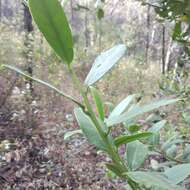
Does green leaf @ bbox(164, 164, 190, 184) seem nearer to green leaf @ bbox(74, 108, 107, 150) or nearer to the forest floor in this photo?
green leaf @ bbox(74, 108, 107, 150)

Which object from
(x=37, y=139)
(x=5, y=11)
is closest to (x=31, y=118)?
(x=37, y=139)

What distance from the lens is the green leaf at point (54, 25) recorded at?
1.26 feet

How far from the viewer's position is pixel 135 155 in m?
0.58

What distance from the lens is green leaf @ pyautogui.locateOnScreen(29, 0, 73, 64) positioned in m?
0.38

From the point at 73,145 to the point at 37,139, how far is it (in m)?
0.41

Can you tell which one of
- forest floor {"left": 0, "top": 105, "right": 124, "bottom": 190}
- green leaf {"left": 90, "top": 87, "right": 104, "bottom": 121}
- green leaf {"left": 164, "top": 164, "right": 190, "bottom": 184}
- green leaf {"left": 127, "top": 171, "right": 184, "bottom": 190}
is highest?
green leaf {"left": 90, "top": 87, "right": 104, "bottom": 121}

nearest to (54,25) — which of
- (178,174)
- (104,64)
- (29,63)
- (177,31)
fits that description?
(104,64)

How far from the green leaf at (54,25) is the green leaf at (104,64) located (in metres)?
0.06

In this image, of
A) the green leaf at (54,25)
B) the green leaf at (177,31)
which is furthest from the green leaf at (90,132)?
the green leaf at (177,31)

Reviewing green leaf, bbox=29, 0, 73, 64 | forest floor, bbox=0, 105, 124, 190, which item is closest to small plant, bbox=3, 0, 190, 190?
green leaf, bbox=29, 0, 73, 64

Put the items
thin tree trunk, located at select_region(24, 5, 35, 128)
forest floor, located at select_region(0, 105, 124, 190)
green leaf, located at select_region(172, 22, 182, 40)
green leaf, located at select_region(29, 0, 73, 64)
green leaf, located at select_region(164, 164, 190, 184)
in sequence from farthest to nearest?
thin tree trunk, located at select_region(24, 5, 35, 128), forest floor, located at select_region(0, 105, 124, 190), green leaf, located at select_region(172, 22, 182, 40), green leaf, located at select_region(164, 164, 190, 184), green leaf, located at select_region(29, 0, 73, 64)

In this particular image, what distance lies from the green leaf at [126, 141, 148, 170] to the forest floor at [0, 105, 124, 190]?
2437 millimetres

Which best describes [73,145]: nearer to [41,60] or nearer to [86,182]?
[86,182]

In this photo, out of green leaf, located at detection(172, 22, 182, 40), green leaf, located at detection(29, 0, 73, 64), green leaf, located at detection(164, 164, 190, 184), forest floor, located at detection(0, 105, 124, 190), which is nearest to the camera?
green leaf, located at detection(29, 0, 73, 64)
